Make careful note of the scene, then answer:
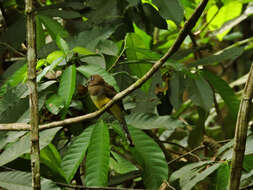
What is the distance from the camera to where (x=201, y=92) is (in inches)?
49.9

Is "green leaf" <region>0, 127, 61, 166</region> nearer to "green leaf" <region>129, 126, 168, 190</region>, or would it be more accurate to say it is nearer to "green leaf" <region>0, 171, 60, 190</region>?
"green leaf" <region>0, 171, 60, 190</region>

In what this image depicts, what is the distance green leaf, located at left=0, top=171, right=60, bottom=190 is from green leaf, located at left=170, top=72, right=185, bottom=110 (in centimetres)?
56

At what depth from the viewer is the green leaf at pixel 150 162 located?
99 cm

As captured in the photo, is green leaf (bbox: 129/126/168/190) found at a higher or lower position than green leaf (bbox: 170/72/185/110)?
lower

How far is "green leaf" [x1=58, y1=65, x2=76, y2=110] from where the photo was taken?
3.14 feet

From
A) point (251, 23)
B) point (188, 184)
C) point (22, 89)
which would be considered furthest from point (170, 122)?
point (251, 23)

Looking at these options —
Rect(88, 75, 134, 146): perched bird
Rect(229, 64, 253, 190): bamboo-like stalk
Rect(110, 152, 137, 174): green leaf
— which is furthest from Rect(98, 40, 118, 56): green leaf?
Rect(229, 64, 253, 190): bamboo-like stalk

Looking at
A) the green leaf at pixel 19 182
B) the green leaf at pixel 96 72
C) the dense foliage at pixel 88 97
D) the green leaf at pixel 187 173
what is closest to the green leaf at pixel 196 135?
the dense foliage at pixel 88 97

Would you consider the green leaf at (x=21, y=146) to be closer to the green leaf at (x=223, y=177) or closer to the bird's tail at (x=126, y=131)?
the bird's tail at (x=126, y=131)

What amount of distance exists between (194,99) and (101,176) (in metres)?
0.51

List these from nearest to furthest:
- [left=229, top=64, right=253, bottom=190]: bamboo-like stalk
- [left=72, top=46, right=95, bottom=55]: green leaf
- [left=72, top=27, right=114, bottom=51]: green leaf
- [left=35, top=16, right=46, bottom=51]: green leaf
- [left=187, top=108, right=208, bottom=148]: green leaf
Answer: [left=229, top=64, right=253, bottom=190]: bamboo-like stalk
[left=72, top=46, right=95, bottom=55]: green leaf
[left=72, top=27, right=114, bottom=51]: green leaf
[left=35, top=16, right=46, bottom=51]: green leaf
[left=187, top=108, right=208, bottom=148]: green leaf

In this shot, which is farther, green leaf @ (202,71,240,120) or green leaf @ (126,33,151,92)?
green leaf @ (202,71,240,120)

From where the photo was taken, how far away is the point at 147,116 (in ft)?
3.62

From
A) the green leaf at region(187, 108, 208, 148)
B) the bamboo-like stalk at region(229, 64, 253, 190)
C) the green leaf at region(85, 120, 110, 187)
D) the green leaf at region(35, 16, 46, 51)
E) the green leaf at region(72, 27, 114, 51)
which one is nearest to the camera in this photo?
the bamboo-like stalk at region(229, 64, 253, 190)
